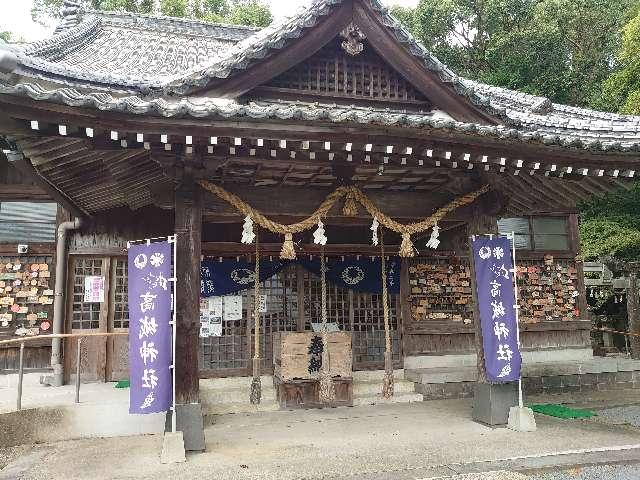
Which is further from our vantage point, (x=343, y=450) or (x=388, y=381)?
(x=388, y=381)

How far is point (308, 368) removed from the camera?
9.15 m

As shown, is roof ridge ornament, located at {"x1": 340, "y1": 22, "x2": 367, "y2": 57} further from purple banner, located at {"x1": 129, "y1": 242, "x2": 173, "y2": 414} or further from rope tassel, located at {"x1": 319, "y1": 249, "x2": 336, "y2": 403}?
rope tassel, located at {"x1": 319, "y1": 249, "x2": 336, "y2": 403}

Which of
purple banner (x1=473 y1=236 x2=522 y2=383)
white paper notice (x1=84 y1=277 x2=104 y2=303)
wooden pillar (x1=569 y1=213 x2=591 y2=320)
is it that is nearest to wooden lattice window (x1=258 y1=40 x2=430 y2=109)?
purple banner (x1=473 y1=236 x2=522 y2=383)

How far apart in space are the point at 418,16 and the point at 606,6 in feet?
29.1

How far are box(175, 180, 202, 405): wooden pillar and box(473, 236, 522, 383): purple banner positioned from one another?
4280 millimetres

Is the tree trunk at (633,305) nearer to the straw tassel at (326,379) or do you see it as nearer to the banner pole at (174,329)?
the straw tassel at (326,379)

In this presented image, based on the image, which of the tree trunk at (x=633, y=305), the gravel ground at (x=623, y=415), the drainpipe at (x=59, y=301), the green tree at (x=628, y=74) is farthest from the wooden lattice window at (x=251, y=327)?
the green tree at (x=628, y=74)

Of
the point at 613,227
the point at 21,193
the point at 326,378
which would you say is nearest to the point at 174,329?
the point at 326,378

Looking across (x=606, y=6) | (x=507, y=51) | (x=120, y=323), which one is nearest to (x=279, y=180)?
(x=120, y=323)

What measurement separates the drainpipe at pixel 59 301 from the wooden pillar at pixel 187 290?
178 inches

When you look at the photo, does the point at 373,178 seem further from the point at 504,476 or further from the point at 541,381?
the point at 541,381

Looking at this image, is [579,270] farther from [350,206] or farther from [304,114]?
[304,114]

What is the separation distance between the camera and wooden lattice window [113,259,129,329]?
10.3m

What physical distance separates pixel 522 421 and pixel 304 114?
5443 millimetres
